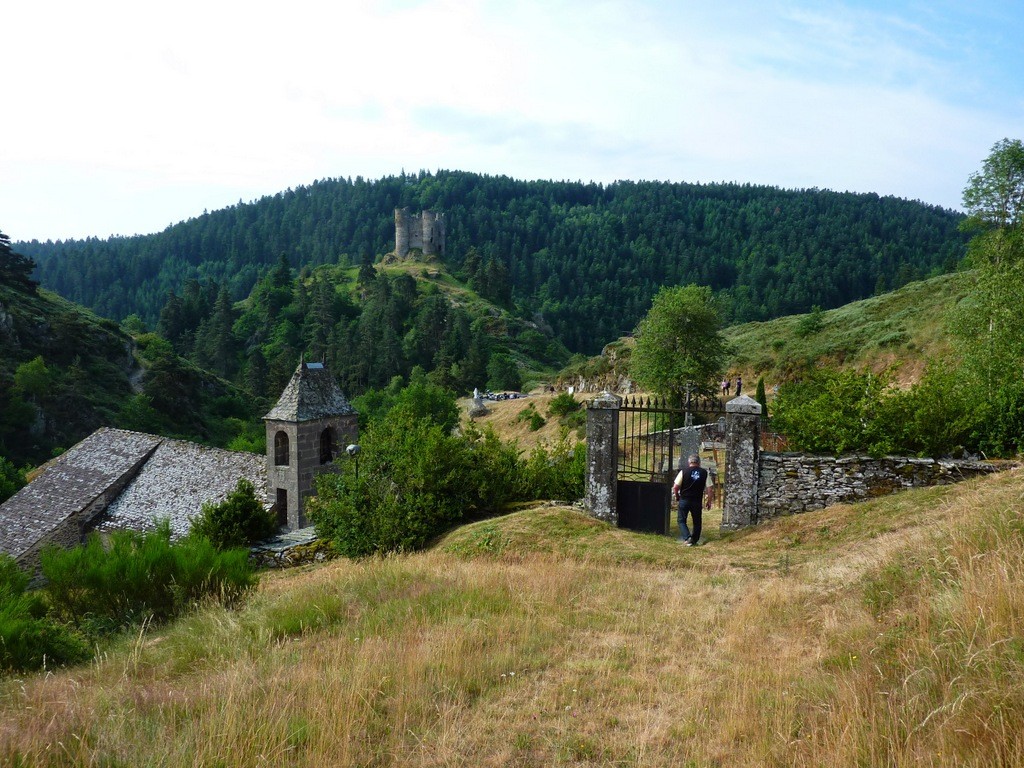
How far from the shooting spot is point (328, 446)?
73.7 ft

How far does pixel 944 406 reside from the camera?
11.6 meters

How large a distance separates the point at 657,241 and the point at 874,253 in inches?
1892

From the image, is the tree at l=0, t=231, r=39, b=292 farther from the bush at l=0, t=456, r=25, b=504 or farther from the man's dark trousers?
the man's dark trousers

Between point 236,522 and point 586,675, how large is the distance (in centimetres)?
1442

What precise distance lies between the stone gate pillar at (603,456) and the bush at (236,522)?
31.1 feet

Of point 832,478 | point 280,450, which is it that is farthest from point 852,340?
point 280,450

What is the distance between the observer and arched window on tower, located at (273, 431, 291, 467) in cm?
2156

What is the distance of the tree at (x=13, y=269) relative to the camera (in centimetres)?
6300

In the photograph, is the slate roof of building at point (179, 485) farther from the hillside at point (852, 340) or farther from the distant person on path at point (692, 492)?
the hillside at point (852, 340)

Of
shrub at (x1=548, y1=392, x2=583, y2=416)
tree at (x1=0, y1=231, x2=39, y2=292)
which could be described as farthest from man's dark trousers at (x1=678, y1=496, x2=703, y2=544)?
tree at (x1=0, y1=231, x2=39, y2=292)

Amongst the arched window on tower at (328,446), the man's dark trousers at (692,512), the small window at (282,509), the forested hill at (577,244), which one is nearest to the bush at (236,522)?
the small window at (282,509)

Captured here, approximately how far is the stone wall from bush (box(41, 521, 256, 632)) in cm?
938

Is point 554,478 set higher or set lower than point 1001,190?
lower

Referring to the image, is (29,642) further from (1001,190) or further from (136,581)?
(1001,190)
